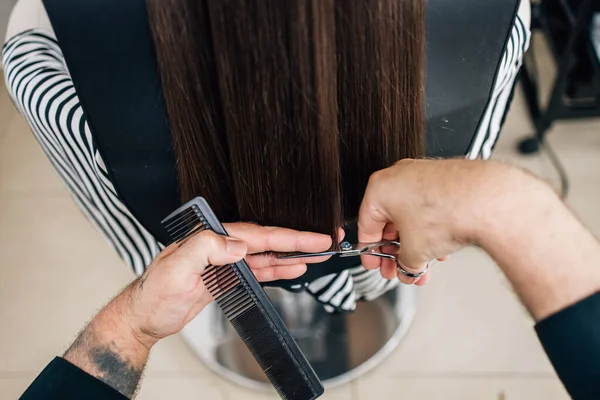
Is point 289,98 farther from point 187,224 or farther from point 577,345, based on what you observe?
point 577,345

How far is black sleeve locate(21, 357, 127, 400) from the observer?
692 mm

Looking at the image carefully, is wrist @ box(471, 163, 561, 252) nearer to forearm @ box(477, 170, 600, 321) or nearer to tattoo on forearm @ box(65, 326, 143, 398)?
forearm @ box(477, 170, 600, 321)

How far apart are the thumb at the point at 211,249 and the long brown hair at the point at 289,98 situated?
78 millimetres

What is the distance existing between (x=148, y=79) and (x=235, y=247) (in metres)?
0.23

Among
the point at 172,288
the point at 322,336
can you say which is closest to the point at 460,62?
the point at 172,288

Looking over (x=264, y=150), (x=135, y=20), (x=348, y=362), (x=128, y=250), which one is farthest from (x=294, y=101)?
(x=348, y=362)

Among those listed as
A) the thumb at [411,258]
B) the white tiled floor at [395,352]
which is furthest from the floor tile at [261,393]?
the thumb at [411,258]

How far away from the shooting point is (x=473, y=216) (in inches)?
23.0

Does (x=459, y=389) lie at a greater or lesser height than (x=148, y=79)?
lesser

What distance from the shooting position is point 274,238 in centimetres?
73

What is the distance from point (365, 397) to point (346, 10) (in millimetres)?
1039

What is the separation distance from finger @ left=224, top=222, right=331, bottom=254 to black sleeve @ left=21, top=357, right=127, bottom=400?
25cm

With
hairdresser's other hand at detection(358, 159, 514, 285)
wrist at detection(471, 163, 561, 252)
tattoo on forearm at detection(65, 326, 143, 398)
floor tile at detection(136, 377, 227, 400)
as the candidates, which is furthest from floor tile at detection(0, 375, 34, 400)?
wrist at detection(471, 163, 561, 252)

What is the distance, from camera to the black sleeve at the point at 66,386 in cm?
69
